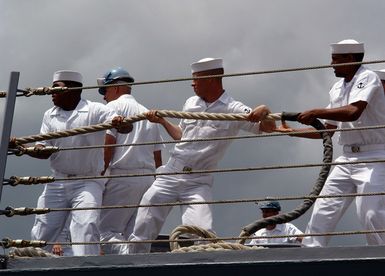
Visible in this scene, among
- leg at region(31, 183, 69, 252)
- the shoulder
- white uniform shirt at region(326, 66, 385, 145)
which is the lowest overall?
leg at region(31, 183, 69, 252)

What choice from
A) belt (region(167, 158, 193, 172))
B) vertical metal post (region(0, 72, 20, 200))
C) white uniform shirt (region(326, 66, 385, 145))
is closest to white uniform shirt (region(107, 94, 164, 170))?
belt (region(167, 158, 193, 172))

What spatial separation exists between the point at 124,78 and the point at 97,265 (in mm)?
3256

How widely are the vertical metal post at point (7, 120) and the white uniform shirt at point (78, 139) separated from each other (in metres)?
1.92

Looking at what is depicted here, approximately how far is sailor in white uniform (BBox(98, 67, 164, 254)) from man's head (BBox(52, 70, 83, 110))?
29 centimetres

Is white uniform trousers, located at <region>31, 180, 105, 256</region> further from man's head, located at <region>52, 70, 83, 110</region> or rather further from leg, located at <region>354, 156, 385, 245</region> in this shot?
leg, located at <region>354, 156, 385, 245</region>

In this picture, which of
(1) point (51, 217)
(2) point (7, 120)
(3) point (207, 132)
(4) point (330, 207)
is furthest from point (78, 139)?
(2) point (7, 120)

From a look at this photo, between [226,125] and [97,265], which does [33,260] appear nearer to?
[97,265]

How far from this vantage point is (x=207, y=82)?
26.1ft

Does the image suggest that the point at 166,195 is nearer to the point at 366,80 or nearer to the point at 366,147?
the point at 366,147

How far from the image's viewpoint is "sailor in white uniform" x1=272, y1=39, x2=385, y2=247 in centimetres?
679

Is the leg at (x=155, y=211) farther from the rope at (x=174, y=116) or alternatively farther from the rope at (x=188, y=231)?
the rope at (x=174, y=116)

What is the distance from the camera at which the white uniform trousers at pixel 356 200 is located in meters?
6.78

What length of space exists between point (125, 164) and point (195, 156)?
756 millimetres

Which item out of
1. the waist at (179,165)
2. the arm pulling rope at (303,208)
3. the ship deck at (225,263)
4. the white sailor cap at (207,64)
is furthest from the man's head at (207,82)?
the ship deck at (225,263)
